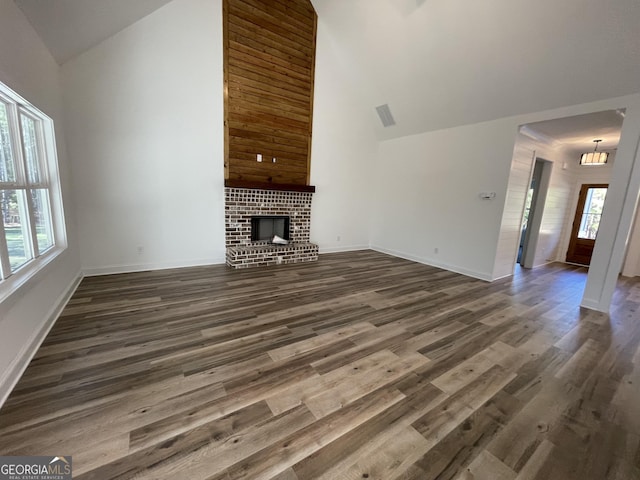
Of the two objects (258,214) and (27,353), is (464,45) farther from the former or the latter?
(27,353)

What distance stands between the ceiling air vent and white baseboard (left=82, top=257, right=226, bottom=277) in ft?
14.3

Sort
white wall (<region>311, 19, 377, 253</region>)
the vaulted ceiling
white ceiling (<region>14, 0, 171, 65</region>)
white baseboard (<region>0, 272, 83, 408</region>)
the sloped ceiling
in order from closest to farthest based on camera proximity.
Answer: white baseboard (<region>0, 272, 83, 408</region>)
white ceiling (<region>14, 0, 171, 65</region>)
the vaulted ceiling
the sloped ceiling
white wall (<region>311, 19, 377, 253</region>)

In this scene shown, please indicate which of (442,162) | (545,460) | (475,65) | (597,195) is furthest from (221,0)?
(597,195)

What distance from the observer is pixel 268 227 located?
5.27 m

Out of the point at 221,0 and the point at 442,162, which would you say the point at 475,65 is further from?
the point at 221,0

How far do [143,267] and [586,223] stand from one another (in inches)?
358

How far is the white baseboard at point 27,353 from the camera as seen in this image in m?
1.64

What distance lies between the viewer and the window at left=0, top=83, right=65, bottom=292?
6.57 ft

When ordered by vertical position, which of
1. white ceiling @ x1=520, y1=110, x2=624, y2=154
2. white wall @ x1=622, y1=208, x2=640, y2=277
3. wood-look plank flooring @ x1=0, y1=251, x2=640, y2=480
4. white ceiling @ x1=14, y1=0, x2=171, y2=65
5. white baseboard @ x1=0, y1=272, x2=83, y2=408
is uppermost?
white ceiling @ x1=14, y1=0, x2=171, y2=65

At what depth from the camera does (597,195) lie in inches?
232

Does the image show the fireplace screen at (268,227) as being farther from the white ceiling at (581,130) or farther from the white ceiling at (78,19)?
the white ceiling at (581,130)

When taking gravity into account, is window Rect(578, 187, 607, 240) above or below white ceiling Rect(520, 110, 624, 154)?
below

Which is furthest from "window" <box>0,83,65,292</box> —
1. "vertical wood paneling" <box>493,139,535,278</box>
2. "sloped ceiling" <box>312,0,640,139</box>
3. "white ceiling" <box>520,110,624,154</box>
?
"white ceiling" <box>520,110,624,154</box>

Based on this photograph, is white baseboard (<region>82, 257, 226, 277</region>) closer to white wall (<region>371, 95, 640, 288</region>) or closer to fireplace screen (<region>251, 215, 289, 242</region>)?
fireplace screen (<region>251, 215, 289, 242</region>)
